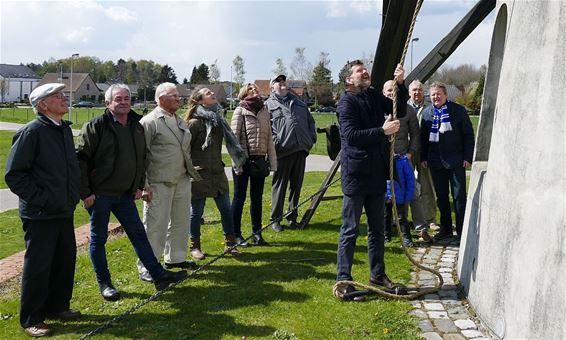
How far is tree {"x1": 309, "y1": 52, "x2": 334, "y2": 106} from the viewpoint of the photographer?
233 feet

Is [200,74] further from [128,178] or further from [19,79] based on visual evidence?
[128,178]

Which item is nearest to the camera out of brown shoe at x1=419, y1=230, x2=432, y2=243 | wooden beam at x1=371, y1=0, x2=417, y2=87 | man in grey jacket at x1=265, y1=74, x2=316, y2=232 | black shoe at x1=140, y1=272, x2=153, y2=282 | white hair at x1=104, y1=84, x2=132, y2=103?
white hair at x1=104, y1=84, x2=132, y2=103

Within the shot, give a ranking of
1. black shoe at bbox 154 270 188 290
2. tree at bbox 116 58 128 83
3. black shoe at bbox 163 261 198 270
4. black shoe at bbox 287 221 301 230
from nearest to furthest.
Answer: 1. black shoe at bbox 154 270 188 290
2. black shoe at bbox 163 261 198 270
3. black shoe at bbox 287 221 301 230
4. tree at bbox 116 58 128 83

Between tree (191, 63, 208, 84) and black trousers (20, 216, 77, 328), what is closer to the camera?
black trousers (20, 216, 77, 328)

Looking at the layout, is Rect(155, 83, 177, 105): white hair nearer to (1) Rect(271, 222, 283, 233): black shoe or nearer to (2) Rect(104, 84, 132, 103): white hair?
(2) Rect(104, 84, 132, 103): white hair

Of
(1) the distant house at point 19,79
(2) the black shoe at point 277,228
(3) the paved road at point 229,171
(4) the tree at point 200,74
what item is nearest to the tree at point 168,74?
(4) the tree at point 200,74

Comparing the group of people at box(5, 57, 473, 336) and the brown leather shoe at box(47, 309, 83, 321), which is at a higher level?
the group of people at box(5, 57, 473, 336)

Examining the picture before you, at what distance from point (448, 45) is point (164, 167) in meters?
4.90

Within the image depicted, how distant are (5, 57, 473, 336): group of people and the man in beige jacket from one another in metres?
0.01

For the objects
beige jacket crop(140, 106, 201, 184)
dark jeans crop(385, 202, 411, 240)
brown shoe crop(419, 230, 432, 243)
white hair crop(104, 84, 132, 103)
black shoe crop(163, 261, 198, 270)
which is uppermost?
white hair crop(104, 84, 132, 103)

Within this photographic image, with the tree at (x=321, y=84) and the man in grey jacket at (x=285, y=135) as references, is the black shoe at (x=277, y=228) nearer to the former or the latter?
the man in grey jacket at (x=285, y=135)

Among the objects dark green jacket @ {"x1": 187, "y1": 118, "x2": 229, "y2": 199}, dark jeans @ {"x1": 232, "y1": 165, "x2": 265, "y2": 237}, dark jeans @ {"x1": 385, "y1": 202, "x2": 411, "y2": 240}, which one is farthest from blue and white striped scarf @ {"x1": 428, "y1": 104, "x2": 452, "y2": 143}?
dark green jacket @ {"x1": 187, "y1": 118, "x2": 229, "y2": 199}

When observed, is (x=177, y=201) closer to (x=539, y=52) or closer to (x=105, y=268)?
(x=105, y=268)

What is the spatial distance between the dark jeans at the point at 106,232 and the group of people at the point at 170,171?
0.4 inches
